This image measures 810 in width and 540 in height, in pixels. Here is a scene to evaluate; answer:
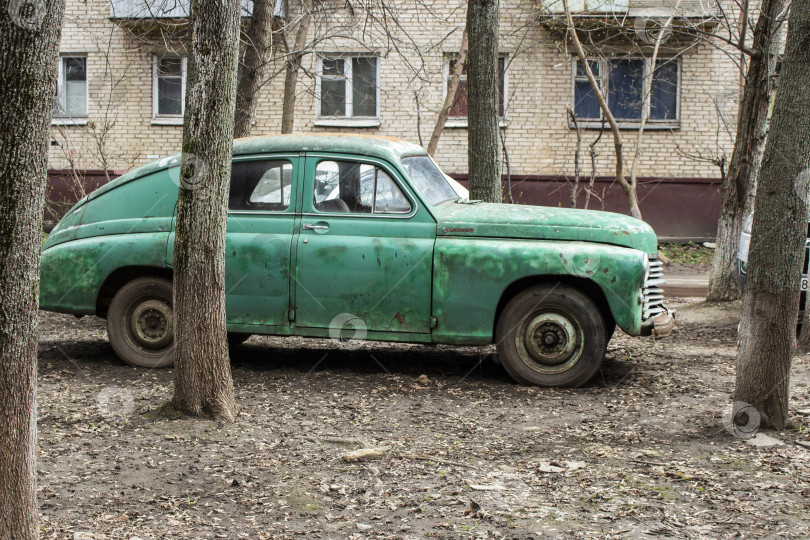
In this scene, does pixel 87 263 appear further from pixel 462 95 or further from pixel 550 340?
pixel 462 95

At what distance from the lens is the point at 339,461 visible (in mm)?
4617

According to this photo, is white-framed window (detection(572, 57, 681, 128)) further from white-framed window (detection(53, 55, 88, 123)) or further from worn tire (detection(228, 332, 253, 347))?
worn tire (detection(228, 332, 253, 347))

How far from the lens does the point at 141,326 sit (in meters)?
6.84

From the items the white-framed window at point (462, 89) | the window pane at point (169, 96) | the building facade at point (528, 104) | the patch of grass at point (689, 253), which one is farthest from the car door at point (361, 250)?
the window pane at point (169, 96)

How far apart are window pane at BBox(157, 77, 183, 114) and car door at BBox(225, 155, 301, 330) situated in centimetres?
1317

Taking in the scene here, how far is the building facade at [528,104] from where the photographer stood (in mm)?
17844

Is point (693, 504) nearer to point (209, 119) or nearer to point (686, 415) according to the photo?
point (686, 415)

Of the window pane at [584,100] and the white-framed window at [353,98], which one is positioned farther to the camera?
the white-framed window at [353,98]

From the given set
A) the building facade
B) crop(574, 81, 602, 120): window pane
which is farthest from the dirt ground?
crop(574, 81, 602, 120): window pane

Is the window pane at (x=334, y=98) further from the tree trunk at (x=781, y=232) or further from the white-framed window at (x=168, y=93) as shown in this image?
the tree trunk at (x=781, y=232)

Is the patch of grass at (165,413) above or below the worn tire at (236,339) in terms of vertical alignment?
below

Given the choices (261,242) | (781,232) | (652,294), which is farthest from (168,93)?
(781,232)

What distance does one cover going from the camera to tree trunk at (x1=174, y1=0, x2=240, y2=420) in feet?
16.8

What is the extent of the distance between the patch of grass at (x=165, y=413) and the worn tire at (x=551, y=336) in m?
2.33
